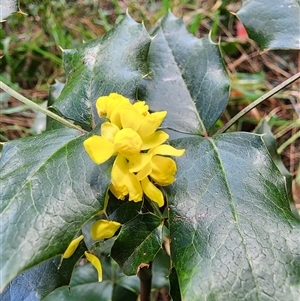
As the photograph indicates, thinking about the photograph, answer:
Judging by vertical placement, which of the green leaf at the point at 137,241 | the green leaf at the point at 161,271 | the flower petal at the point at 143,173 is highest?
the flower petal at the point at 143,173

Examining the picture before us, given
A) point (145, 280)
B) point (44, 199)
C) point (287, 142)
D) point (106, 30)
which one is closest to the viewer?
point (44, 199)

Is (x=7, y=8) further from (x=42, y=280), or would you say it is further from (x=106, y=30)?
(x=106, y=30)

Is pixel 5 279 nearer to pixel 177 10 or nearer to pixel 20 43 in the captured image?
pixel 20 43

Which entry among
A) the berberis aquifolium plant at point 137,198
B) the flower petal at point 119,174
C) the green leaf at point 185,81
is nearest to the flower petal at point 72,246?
the berberis aquifolium plant at point 137,198

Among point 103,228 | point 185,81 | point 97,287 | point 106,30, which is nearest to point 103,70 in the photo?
point 185,81

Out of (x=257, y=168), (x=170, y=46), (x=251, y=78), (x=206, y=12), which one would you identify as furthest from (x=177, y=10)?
(x=257, y=168)

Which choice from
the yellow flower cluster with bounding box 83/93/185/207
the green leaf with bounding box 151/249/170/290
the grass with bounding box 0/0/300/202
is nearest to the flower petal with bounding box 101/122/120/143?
the yellow flower cluster with bounding box 83/93/185/207

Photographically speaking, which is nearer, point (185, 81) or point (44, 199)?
point (44, 199)

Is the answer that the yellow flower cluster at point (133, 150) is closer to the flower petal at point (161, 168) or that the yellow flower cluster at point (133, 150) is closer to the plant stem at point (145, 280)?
the flower petal at point (161, 168)
